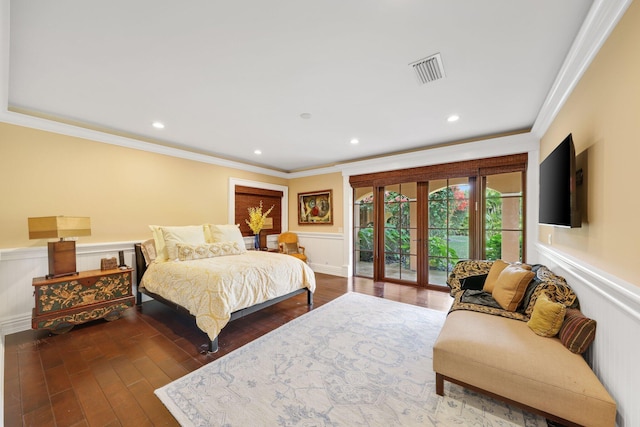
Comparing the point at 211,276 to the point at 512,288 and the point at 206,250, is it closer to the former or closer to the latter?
the point at 206,250

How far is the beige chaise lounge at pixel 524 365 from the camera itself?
1271 mm

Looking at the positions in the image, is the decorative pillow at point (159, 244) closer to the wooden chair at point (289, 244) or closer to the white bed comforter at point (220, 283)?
the white bed comforter at point (220, 283)

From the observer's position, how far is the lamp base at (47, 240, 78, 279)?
9.00ft

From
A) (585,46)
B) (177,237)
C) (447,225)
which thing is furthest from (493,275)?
(177,237)

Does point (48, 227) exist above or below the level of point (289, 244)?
above

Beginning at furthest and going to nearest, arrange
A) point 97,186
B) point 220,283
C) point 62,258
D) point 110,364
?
point 97,186
point 62,258
point 220,283
point 110,364

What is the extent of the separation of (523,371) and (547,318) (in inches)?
21.4

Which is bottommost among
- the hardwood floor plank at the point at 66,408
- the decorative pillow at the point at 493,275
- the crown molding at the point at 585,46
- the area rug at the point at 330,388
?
the area rug at the point at 330,388

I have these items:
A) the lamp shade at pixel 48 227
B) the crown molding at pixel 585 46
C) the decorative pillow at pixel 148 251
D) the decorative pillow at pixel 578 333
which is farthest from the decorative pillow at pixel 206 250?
the crown molding at pixel 585 46

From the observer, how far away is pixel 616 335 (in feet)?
4.28

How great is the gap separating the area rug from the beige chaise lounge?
207 millimetres

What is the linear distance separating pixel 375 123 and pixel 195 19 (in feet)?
7.49

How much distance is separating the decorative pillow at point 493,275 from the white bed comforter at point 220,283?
2.14m

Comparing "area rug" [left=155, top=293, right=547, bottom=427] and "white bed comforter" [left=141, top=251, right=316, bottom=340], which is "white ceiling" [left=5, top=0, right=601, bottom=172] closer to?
"white bed comforter" [left=141, top=251, right=316, bottom=340]
